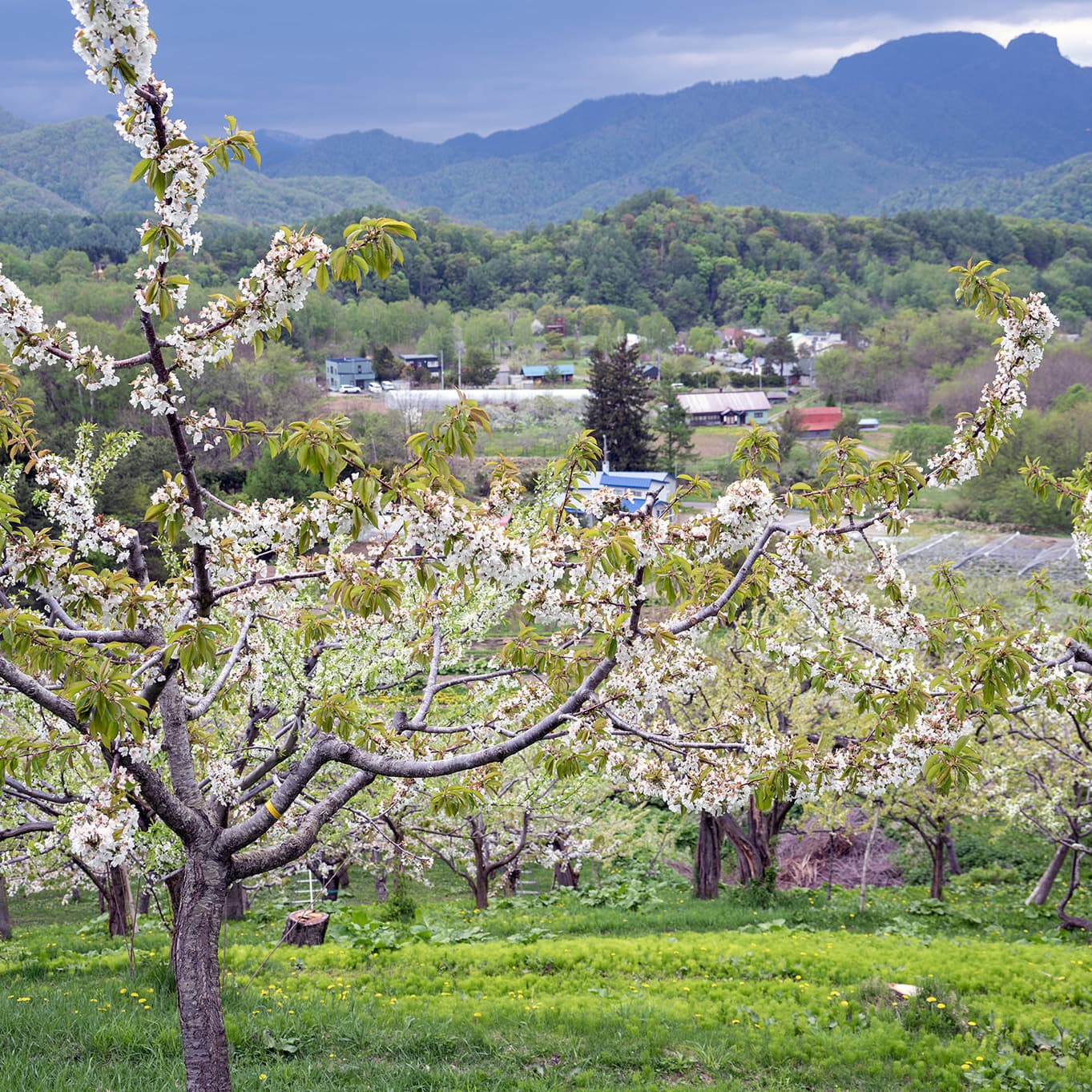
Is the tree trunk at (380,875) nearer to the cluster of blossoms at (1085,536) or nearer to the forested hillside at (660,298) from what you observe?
the cluster of blossoms at (1085,536)

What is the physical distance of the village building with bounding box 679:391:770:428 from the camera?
81.4 metres

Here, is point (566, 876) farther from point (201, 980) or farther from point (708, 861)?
point (201, 980)

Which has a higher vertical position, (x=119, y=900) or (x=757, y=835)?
(x=119, y=900)

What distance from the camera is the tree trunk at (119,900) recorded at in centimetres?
992

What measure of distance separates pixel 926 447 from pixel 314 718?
57.6m

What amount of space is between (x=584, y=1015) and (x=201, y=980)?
329cm

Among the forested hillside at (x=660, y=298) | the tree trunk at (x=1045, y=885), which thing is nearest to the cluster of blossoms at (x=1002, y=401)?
the tree trunk at (x=1045, y=885)

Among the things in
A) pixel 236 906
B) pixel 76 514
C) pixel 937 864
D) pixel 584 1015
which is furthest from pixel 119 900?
pixel 937 864

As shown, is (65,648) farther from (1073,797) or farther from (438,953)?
(1073,797)

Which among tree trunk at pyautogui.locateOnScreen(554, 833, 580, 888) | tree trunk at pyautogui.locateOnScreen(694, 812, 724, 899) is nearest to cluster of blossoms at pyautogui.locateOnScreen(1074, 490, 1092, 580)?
tree trunk at pyautogui.locateOnScreen(694, 812, 724, 899)

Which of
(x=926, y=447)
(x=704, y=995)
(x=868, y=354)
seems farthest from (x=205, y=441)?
(x=868, y=354)

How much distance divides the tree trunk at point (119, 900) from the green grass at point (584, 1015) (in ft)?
1.46

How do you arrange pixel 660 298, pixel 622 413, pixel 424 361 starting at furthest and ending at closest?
pixel 660 298 → pixel 424 361 → pixel 622 413

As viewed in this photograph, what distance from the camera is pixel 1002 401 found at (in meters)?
5.00
